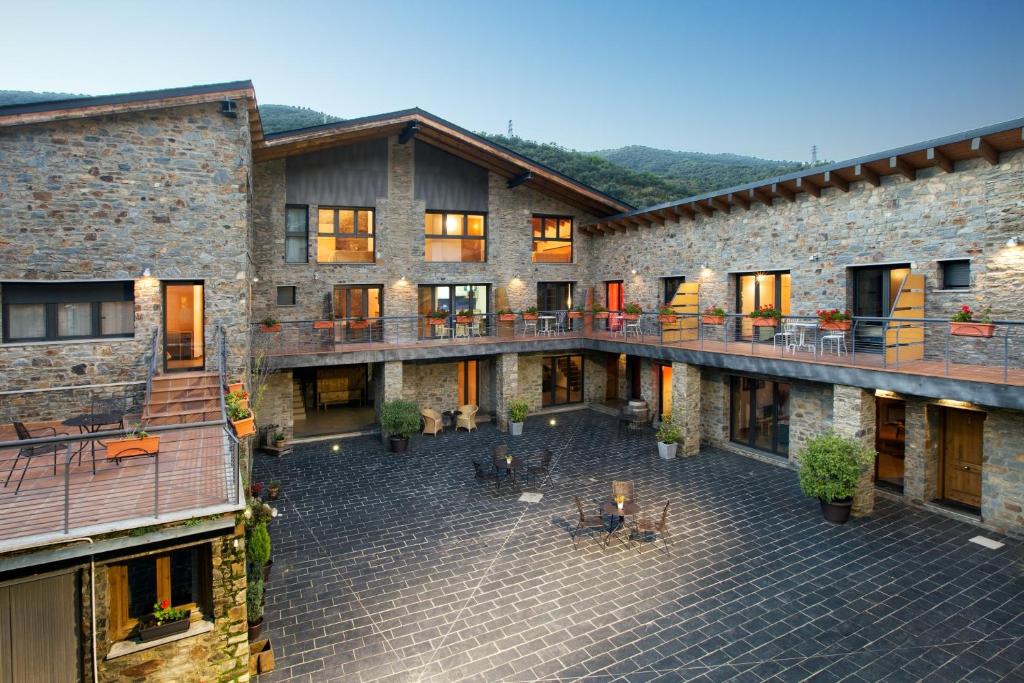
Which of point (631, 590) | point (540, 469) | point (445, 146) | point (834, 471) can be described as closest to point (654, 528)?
point (631, 590)

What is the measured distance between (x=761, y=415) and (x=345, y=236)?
13.4m

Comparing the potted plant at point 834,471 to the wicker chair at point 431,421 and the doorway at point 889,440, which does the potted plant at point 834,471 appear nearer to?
the doorway at point 889,440

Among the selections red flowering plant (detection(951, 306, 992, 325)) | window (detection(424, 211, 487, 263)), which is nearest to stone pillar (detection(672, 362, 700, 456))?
red flowering plant (detection(951, 306, 992, 325))

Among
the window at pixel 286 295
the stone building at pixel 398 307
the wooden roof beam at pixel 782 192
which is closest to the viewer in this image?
the stone building at pixel 398 307

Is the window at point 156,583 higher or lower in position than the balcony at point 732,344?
lower

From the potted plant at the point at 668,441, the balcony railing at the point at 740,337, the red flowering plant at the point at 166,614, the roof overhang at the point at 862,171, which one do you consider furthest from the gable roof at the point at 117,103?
the potted plant at the point at 668,441

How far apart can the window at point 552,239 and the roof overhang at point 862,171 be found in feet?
11.8

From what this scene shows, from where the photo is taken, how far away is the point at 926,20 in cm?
5422

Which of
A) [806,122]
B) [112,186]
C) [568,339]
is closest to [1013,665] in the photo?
[568,339]

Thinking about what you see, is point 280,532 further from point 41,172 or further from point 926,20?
point 926,20

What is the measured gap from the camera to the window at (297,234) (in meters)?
16.2

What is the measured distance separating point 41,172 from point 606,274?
1620 cm

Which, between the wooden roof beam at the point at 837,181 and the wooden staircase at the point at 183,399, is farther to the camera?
the wooden roof beam at the point at 837,181

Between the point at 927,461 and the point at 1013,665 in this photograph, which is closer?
the point at 1013,665
